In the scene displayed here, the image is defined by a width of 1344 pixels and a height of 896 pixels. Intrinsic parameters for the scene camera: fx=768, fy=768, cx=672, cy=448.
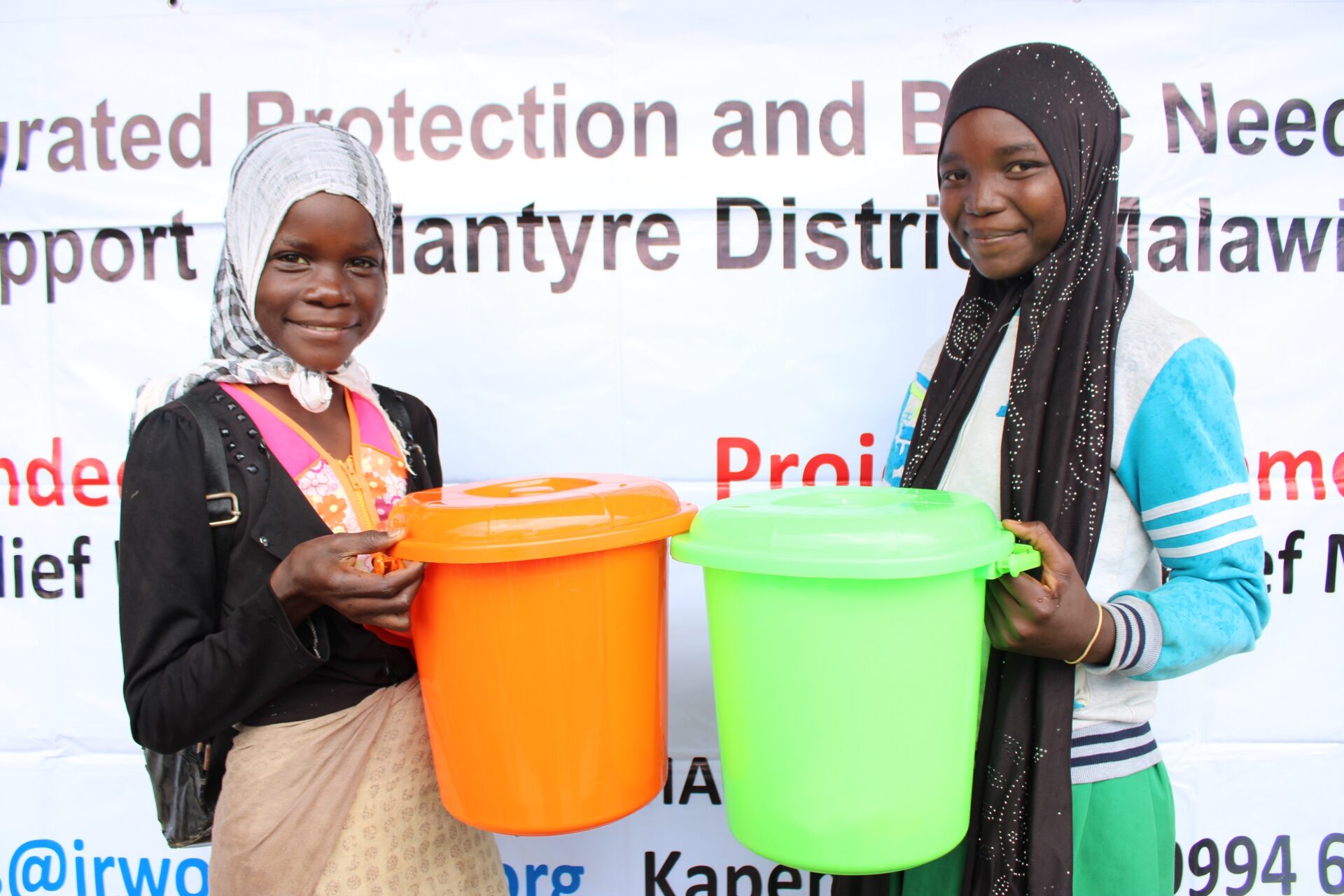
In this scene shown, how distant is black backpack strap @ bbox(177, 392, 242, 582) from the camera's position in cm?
108

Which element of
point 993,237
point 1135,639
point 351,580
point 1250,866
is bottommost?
point 1250,866

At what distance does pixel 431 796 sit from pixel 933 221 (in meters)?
1.65

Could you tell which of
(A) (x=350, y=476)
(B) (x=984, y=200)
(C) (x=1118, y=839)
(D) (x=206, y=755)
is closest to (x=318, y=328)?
(A) (x=350, y=476)

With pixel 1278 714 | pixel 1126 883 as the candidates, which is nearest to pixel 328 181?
pixel 1126 883

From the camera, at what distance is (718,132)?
1.87 m

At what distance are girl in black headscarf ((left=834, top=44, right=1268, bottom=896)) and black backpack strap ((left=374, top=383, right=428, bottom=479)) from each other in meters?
0.88

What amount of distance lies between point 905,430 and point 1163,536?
49cm

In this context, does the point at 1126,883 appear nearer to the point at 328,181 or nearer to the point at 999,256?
the point at 999,256

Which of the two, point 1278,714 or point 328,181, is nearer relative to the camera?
point 328,181

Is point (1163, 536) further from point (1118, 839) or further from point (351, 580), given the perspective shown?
point (351, 580)

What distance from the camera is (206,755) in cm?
120

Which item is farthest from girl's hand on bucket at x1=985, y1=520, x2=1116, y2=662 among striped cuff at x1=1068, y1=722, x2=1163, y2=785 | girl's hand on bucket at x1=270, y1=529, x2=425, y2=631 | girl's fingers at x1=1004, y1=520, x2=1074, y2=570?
girl's hand on bucket at x1=270, y1=529, x2=425, y2=631

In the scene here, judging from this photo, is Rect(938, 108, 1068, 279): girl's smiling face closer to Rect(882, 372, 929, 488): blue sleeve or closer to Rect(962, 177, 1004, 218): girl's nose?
Rect(962, 177, 1004, 218): girl's nose

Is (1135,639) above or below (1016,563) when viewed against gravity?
below
